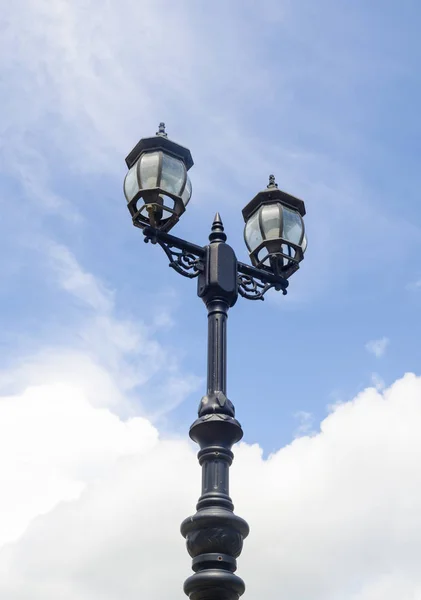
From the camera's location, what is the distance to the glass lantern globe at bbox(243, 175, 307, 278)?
29.7 ft

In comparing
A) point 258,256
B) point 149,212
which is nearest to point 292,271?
point 258,256

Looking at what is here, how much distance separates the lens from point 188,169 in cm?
880

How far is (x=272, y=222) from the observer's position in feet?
29.8

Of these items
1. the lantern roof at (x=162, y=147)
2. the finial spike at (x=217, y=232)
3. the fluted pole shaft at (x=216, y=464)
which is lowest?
the fluted pole shaft at (x=216, y=464)

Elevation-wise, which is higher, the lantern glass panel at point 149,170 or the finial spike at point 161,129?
the finial spike at point 161,129

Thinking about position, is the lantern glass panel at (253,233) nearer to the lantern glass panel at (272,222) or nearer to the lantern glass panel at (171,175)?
the lantern glass panel at (272,222)

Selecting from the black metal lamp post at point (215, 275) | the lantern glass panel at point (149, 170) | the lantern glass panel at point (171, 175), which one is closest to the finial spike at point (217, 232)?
the black metal lamp post at point (215, 275)

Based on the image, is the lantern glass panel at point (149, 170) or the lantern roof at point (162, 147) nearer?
the lantern glass panel at point (149, 170)

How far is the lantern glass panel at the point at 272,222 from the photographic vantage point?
9.04 metres

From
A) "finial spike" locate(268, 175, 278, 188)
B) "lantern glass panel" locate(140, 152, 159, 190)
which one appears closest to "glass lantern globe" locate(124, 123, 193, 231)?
"lantern glass panel" locate(140, 152, 159, 190)

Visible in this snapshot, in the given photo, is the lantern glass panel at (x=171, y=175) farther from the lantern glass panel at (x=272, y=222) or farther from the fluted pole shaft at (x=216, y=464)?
the lantern glass panel at (x=272, y=222)

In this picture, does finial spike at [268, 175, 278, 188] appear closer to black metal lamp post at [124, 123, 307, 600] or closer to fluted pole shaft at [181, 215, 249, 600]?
black metal lamp post at [124, 123, 307, 600]

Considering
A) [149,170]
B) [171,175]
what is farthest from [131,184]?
[171,175]

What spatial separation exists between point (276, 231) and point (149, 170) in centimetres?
154
